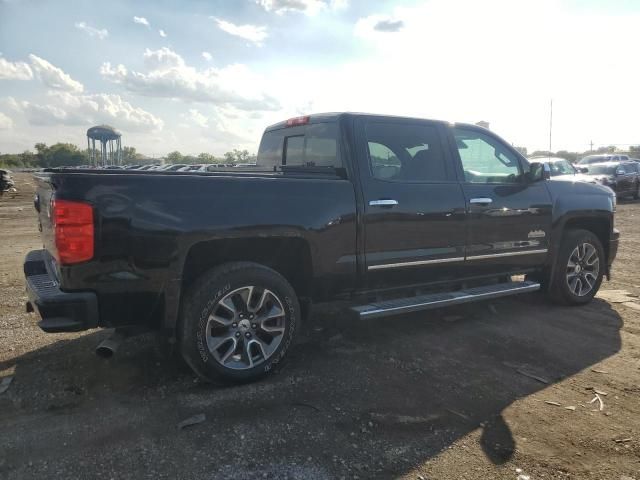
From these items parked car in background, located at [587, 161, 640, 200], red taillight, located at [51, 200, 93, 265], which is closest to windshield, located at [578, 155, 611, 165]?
parked car in background, located at [587, 161, 640, 200]

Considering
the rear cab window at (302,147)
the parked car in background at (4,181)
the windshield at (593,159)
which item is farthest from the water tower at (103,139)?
the windshield at (593,159)

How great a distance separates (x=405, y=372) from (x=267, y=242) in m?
1.46

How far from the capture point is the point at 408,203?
4.35 m

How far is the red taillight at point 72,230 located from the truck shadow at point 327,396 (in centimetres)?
103

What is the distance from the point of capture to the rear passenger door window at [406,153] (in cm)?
438

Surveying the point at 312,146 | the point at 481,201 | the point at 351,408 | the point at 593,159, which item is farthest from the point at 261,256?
the point at 593,159

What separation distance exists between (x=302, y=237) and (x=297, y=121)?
4.82 feet

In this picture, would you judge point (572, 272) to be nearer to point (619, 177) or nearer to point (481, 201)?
point (481, 201)

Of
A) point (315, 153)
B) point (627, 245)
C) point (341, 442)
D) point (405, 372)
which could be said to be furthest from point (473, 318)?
point (627, 245)

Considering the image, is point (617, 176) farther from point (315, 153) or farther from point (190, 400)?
point (190, 400)

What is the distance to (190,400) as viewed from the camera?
3418 mm

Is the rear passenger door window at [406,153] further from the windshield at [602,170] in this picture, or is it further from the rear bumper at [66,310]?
the windshield at [602,170]

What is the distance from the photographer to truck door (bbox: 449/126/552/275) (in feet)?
16.0

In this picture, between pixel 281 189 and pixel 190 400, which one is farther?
pixel 281 189
